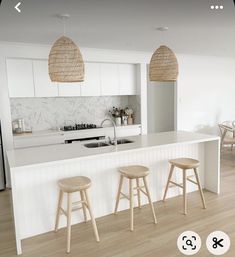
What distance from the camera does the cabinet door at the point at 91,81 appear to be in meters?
4.93

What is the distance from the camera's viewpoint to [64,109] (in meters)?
5.16

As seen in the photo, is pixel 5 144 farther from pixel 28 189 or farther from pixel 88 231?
pixel 88 231

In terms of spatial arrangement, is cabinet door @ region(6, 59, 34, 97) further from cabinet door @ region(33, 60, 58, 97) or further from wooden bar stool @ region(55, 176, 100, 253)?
wooden bar stool @ region(55, 176, 100, 253)

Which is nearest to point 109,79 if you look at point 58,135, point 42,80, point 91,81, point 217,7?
point 91,81

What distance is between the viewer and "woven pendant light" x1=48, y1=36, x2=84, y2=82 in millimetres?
2486

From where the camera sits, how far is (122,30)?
11.2 ft

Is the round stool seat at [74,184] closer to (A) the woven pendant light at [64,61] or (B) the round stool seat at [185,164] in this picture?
(A) the woven pendant light at [64,61]

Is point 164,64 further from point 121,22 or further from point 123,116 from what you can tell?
point 123,116

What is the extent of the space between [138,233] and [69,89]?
2.99 m

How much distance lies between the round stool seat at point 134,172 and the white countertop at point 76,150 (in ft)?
0.74

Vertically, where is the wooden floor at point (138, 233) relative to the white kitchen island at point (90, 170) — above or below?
below

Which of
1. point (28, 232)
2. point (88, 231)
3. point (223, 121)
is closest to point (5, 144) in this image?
point (28, 232)

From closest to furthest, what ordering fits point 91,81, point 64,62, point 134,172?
point 64,62
point 134,172
point 91,81

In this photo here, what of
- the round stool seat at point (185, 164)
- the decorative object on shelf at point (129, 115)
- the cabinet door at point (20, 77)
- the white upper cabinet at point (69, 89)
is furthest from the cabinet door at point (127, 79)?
the round stool seat at point (185, 164)
